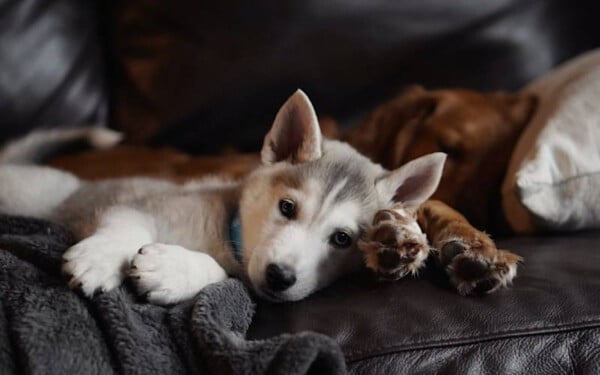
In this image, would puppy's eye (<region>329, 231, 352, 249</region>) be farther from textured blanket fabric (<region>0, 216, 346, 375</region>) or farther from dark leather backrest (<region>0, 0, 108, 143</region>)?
dark leather backrest (<region>0, 0, 108, 143</region>)

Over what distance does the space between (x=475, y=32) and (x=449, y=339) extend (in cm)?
116

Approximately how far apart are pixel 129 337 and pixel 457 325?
47 cm

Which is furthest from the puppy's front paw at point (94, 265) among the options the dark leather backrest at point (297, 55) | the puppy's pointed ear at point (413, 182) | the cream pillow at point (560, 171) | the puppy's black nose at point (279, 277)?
the dark leather backrest at point (297, 55)

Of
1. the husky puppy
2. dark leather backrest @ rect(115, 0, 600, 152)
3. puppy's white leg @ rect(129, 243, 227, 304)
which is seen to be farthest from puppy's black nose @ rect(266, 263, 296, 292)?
dark leather backrest @ rect(115, 0, 600, 152)

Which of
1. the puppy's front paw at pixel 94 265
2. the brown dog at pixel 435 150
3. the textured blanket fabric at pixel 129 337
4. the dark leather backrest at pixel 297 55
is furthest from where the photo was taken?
the dark leather backrest at pixel 297 55

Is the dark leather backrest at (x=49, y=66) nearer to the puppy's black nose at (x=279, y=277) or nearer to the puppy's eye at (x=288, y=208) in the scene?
the puppy's eye at (x=288, y=208)

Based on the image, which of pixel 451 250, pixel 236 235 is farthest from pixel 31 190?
pixel 451 250

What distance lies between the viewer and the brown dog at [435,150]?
162 centimetres

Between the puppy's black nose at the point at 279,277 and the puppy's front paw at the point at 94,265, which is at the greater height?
the puppy's front paw at the point at 94,265

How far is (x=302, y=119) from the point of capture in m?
1.30

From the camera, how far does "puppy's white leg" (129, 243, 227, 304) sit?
105 centimetres

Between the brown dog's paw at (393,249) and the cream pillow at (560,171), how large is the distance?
1.04 feet

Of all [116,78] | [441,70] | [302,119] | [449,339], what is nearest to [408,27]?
[441,70]

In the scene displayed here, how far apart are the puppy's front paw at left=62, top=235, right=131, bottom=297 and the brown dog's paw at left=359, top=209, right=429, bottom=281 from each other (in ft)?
1.30
